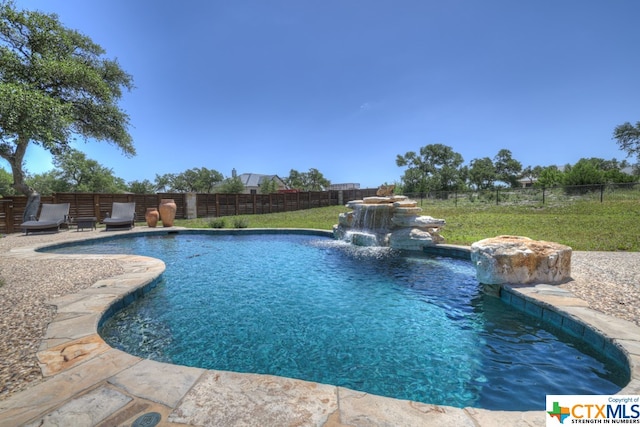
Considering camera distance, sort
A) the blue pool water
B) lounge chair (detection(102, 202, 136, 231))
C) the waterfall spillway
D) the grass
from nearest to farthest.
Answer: the blue pool water → the grass → the waterfall spillway → lounge chair (detection(102, 202, 136, 231))

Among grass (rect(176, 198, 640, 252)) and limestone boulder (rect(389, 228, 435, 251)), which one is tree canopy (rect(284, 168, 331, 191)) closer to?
grass (rect(176, 198, 640, 252))

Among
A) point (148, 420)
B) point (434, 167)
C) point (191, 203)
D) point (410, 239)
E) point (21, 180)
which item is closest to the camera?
point (148, 420)

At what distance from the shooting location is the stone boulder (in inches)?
157

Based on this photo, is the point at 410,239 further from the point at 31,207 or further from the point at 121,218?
the point at 31,207

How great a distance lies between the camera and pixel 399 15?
992 cm

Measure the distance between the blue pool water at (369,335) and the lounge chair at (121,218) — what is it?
7827 millimetres

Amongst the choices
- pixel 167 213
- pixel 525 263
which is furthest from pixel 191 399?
pixel 167 213

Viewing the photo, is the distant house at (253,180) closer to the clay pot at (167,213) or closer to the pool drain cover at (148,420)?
the clay pot at (167,213)

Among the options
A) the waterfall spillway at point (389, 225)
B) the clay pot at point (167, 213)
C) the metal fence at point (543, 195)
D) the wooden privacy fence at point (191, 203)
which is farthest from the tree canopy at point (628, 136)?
the clay pot at point (167, 213)

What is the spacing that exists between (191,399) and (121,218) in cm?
1269

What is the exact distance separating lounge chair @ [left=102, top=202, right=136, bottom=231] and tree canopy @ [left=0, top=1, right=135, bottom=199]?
3124 mm

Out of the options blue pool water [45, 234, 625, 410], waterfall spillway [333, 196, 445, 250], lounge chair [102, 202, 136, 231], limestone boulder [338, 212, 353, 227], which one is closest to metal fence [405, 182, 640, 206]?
waterfall spillway [333, 196, 445, 250]

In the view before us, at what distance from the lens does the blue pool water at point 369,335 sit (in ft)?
7.34

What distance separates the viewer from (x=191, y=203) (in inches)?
707
